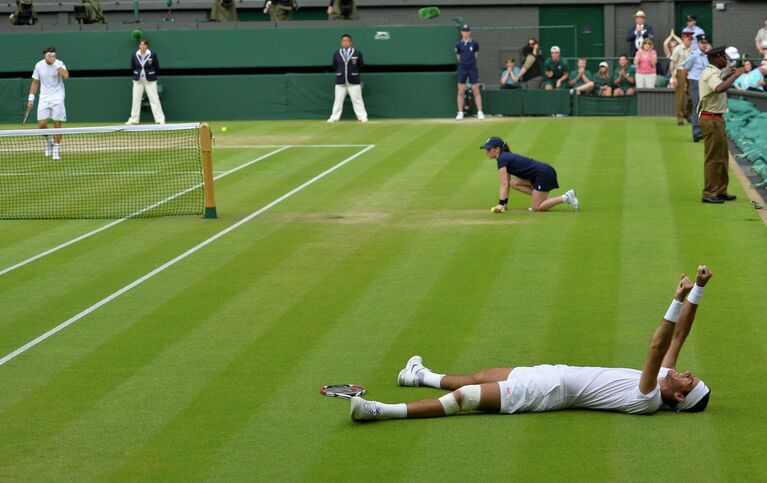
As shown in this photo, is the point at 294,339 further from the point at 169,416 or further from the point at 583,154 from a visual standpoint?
the point at 583,154

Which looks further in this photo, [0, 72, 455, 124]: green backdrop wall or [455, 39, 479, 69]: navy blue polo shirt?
[0, 72, 455, 124]: green backdrop wall

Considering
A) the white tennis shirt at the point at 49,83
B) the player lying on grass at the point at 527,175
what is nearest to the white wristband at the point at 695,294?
the player lying on grass at the point at 527,175

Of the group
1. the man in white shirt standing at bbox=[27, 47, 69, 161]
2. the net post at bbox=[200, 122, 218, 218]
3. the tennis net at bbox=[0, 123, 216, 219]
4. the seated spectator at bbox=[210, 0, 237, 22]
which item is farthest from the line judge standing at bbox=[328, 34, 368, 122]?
the net post at bbox=[200, 122, 218, 218]

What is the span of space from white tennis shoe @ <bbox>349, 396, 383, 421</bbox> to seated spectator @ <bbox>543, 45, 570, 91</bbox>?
86.3ft

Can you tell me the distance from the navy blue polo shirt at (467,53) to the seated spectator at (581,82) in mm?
3137

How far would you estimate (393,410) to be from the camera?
8758 mm

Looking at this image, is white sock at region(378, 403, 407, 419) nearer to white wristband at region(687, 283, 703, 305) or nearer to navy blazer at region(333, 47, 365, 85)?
white wristband at region(687, 283, 703, 305)

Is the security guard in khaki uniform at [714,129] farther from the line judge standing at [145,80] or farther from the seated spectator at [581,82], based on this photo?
the line judge standing at [145,80]

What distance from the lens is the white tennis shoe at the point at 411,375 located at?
9.62 m

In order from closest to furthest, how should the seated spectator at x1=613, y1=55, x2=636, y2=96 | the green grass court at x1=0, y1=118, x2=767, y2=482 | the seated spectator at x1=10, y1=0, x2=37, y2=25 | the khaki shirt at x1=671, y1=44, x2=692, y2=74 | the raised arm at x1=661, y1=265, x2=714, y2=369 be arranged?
1. the green grass court at x1=0, y1=118, x2=767, y2=482
2. the raised arm at x1=661, y1=265, x2=714, y2=369
3. the khaki shirt at x1=671, y1=44, x2=692, y2=74
4. the seated spectator at x1=613, y1=55, x2=636, y2=96
5. the seated spectator at x1=10, y1=0, x2=37, y2=25

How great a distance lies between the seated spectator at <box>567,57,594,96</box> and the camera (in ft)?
111

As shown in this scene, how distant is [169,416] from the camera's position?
9.04m

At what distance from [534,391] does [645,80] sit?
1026 inches

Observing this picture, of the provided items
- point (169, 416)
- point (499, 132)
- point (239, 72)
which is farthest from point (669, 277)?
point (239, 72)
